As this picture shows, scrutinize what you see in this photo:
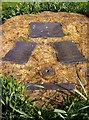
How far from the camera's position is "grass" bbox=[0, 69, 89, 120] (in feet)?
11.5

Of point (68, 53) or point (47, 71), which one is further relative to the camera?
point (68, 53)

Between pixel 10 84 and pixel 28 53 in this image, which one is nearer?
pixel 10 84

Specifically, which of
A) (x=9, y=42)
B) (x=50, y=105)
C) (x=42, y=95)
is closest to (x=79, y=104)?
(x=50, y=105)

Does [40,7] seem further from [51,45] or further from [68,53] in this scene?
[68,53]

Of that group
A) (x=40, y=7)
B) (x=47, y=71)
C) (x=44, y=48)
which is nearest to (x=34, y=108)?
(x=47, y=71)

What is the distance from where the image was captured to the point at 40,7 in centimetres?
726

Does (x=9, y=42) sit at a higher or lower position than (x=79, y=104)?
lower

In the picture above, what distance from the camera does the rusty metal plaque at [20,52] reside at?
16.7 feet

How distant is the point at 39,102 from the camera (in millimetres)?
4023

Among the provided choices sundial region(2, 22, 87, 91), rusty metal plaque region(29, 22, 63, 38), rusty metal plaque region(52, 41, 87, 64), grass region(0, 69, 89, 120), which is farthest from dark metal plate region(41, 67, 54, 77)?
rusty metal plaque region(29, 22, 63, 38)

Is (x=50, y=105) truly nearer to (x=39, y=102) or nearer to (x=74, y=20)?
(x=39, y=102)

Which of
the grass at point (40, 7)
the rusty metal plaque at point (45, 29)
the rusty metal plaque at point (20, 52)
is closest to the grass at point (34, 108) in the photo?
the rusty metal plaque at point (20, 52)

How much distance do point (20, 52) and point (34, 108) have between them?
1814mm

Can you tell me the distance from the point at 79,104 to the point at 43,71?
4.26 feet
